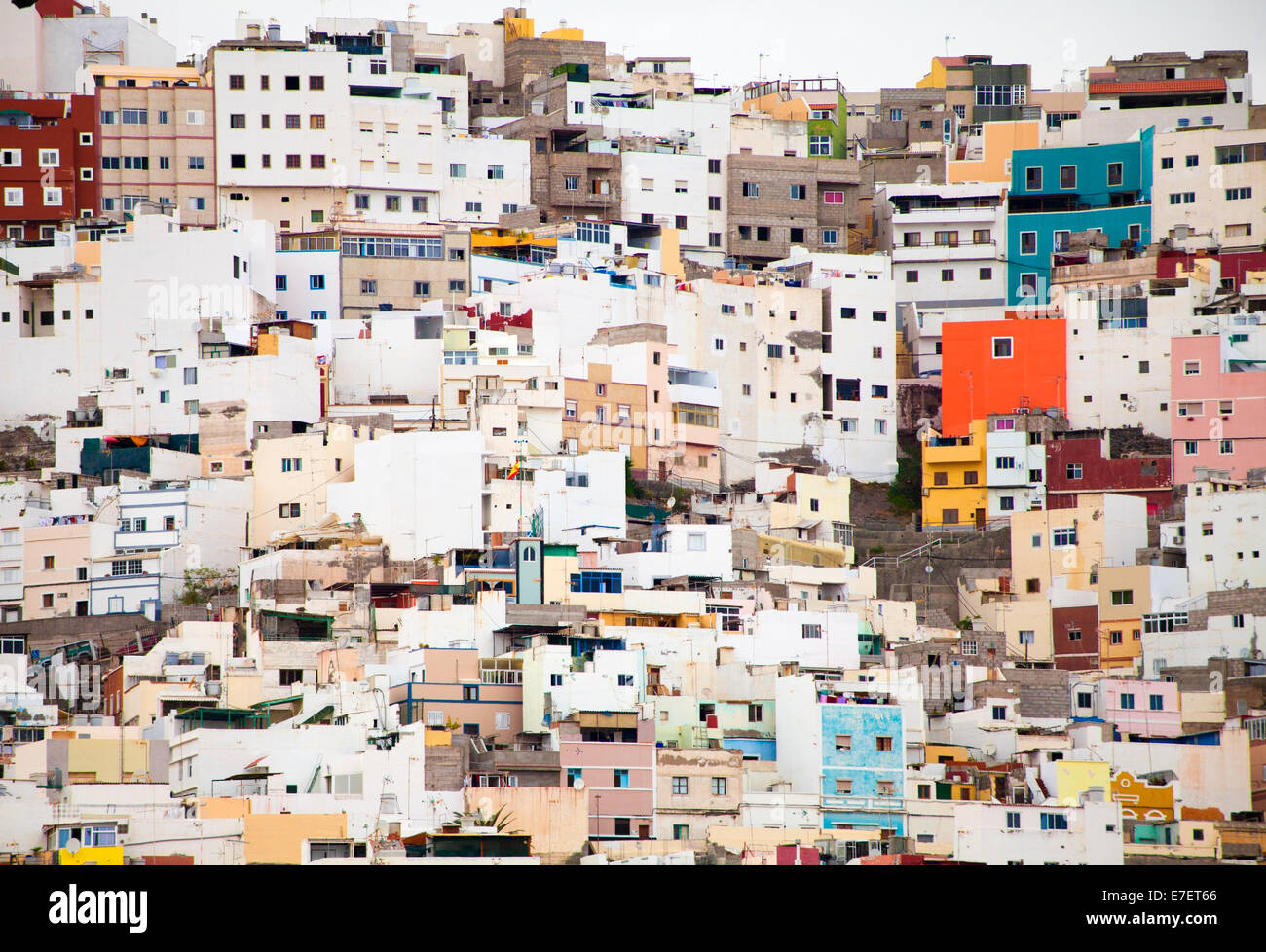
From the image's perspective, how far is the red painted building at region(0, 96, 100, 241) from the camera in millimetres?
54250

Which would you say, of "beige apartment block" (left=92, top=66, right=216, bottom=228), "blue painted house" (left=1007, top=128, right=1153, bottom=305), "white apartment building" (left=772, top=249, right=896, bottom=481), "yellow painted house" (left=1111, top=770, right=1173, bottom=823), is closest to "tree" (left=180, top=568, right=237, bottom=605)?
"beige apartment block" (left=92, top=66, right=216, bottom=228)

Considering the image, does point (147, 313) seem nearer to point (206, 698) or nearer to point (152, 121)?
point (152, 121)

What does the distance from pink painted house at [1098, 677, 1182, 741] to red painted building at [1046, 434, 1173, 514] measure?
944 centimetres

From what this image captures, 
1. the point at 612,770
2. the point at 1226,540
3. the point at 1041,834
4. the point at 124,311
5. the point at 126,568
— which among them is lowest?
the point at 1041,834

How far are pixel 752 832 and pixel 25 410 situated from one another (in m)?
25.1

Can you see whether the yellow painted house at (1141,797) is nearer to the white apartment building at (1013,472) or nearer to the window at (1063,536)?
the window at (1063,536)

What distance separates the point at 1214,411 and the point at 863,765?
57.9ft

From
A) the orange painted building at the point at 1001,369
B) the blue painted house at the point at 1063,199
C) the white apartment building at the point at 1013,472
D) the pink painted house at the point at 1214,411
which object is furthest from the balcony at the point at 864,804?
the blue painted house at the point at 1063,199

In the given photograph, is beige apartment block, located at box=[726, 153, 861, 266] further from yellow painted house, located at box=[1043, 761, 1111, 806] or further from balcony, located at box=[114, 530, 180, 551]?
yellow painted house, located at box=[1043, 761, 1111, 806]

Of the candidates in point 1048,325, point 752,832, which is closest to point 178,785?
point 752,832

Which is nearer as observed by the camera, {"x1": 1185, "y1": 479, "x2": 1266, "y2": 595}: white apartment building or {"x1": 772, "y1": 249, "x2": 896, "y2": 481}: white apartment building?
{"x1": 1185, "y1": 479, "x2": 1266, "y2": 595}: white apartment building

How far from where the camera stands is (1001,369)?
49375mm

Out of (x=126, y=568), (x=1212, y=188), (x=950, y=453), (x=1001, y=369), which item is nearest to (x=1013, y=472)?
(x=950, y=453)

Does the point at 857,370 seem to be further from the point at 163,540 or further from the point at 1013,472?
the point at 163,540
